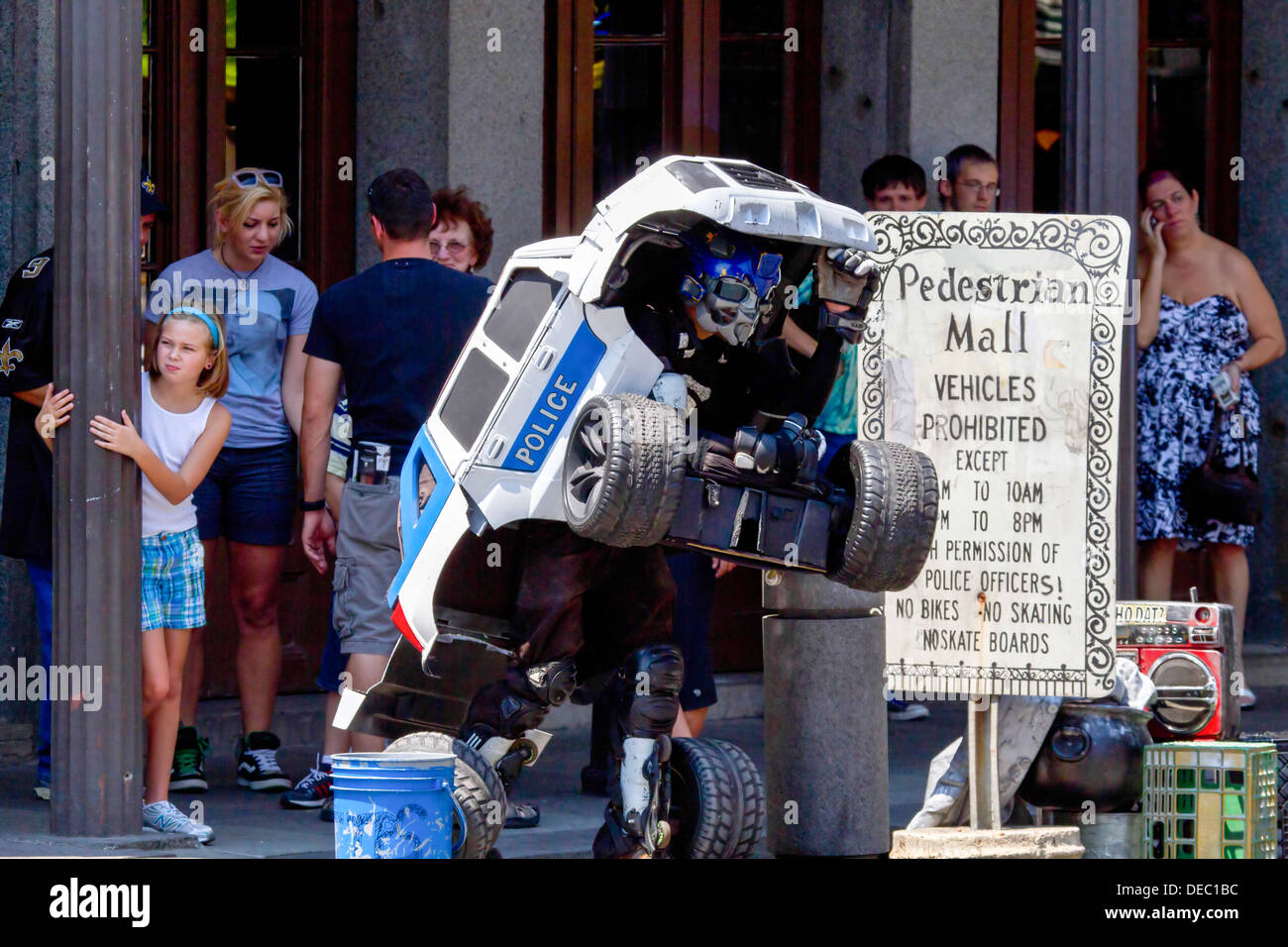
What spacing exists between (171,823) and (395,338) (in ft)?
5.43

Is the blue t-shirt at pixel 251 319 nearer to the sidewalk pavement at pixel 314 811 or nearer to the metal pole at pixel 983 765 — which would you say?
the sidewalk pavement at pixel 314 811

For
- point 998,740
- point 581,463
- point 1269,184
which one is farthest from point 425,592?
point 1269,184

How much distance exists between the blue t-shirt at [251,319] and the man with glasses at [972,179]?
278 centimetres

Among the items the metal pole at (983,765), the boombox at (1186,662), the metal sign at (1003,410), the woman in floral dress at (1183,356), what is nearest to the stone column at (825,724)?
the metal sign at (1003,410)

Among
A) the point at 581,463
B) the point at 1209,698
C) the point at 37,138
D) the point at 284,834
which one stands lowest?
the point at 284,834

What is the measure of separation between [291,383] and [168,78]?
5.67 feet

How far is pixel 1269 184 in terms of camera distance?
10281 millimetres

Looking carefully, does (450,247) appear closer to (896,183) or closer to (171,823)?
(896,183)

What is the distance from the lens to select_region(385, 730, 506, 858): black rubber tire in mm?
5352

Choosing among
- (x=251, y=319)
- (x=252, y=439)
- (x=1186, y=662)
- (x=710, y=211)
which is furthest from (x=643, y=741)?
(x=251, y=319)

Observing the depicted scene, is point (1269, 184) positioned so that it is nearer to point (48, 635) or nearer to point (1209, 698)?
point (1209, 698)

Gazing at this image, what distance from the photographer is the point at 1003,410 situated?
Result: 6.32 meters

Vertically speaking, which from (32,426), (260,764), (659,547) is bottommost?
(260,764)

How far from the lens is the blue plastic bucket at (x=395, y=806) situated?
17.0ft
